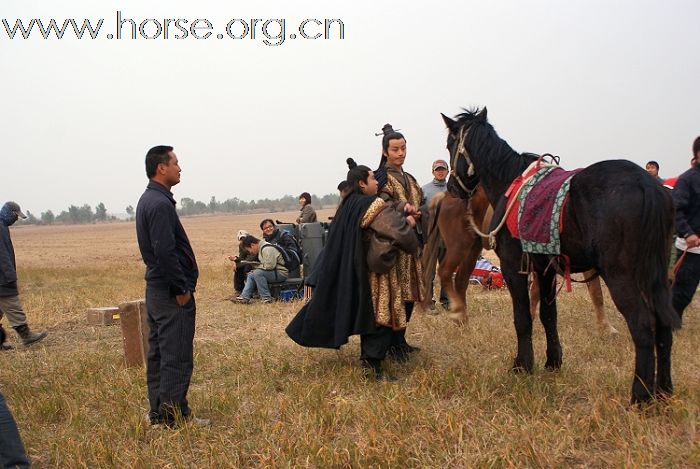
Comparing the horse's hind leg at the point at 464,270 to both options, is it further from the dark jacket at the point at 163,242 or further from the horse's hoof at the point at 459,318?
the dark jacket at the point at 163,242

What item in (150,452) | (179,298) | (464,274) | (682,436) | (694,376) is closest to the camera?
(682,436)

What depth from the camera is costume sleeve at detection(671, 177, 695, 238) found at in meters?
5.52

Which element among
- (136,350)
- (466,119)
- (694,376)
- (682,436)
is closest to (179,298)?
(136,350)

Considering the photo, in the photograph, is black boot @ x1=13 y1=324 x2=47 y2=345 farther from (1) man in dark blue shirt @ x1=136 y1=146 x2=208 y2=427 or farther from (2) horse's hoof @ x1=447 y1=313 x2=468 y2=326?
(2) horse's hoof @ x1=447 y1=313 x2=468 y2=326

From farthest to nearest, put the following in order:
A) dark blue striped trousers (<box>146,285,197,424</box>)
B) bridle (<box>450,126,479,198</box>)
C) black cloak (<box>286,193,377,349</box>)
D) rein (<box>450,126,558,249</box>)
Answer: bridle (<box>450,126,479,198</box>) < black cloak (<box>286,193,377,349</box>) < rein (<box>450,126,558,249</box>) < dark blue striped trousers (<box>146,285,197,424</box>)

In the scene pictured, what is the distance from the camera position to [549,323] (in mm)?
4859

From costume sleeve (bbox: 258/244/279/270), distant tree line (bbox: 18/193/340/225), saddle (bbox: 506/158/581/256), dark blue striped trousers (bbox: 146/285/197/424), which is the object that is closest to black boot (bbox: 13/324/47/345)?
costume sleeve (bbox: 258/244/279/270)

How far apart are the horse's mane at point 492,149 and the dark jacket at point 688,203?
176 cm

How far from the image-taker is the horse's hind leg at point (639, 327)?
363cm

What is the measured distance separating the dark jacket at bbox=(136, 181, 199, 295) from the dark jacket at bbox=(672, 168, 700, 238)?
4.33 meters

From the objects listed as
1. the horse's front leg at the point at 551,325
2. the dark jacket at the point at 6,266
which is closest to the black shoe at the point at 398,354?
the horse's front leg at the point at 551,325

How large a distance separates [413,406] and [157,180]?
7.47ft

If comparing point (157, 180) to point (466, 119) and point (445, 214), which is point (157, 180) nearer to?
point (466, 119)

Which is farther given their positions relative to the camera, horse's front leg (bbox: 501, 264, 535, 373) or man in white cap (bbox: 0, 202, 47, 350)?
man in white cap (bbox: 0, 202, 47, 350)
